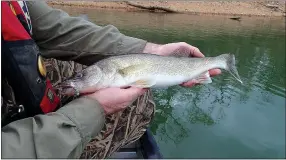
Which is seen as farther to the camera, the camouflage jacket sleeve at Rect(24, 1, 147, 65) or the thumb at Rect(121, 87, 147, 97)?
the camouflage jacket sleeve at Rect(24, 1, 147, 65)

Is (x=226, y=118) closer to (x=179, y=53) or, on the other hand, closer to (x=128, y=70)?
(x=179, y=53)

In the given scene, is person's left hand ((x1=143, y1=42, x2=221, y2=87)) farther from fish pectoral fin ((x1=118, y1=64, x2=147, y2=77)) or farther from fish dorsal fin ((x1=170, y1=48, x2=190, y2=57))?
fish pectoral fin ((x1=118, y1=64, x2=147, y2=77))

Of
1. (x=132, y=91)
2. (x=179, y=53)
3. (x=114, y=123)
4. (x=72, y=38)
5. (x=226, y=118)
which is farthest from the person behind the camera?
(x=226, y=118)

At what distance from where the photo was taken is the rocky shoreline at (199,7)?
81.8 ft

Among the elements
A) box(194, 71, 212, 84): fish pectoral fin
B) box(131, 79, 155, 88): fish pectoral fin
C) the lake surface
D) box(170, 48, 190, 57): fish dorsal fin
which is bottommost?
the lake surface

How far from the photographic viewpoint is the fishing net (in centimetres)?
273

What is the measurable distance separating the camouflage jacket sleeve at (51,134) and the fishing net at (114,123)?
0.59 metres

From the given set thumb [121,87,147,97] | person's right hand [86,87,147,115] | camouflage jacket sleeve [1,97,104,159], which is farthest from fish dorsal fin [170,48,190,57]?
camouflage jacket sleeve [1,97,104,159]

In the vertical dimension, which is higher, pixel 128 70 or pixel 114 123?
pixel 128 70

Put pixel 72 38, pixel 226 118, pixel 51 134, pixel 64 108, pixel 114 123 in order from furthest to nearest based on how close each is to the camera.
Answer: pixel 226 118 < pixel 72 38 < pixel 114 123 < pixel 64 108 < pixel 51 134

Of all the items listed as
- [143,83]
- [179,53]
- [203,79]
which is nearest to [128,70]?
[143,83]

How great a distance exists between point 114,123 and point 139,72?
434 mm

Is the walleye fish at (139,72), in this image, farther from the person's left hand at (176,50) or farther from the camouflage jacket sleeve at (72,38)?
the camouflage jacket sleeve at (72,38)

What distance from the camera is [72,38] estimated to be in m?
3.10
